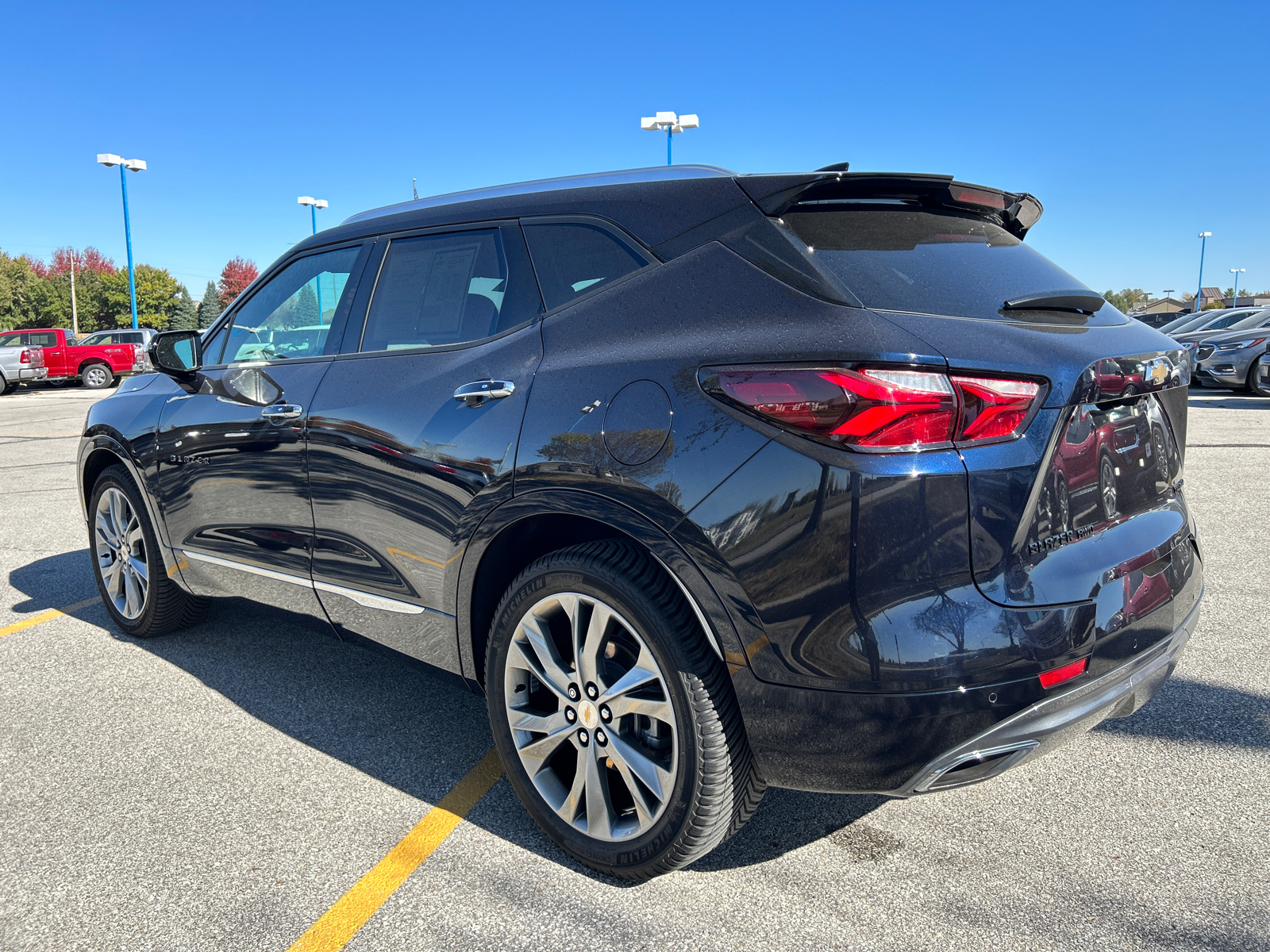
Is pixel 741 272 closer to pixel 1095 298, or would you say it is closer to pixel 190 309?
pixel 1095 298

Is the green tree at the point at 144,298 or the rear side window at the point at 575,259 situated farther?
the green tree at the point at 144,298

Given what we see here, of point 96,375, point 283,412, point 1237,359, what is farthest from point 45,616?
point 96,375

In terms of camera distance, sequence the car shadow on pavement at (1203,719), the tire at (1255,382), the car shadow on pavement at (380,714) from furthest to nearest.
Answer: the tire at (1255,382) → the car shadow on pavement at (1203,719) → the car shadow on pavement at (380,714)

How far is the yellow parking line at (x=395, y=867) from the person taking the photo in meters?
2.19

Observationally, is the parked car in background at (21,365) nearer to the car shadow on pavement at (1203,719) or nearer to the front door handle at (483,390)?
the front door handle at (483,390)

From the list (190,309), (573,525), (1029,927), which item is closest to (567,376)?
(573,525)

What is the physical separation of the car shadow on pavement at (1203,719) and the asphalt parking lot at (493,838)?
0.01 meters

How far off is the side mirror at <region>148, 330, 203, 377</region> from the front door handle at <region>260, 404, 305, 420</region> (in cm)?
74

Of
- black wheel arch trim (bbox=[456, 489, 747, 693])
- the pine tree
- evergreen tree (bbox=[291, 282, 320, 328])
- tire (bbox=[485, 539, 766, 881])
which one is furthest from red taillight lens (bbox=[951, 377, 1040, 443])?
the pine tree

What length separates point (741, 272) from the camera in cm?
220

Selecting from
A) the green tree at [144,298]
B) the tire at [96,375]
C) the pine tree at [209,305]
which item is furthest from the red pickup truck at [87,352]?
the green tree at [144,298]

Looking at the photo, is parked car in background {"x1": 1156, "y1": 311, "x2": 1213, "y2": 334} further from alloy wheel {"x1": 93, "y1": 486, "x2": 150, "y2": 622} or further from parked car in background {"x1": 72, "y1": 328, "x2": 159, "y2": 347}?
parked car in background {"x1": 72, "y1": 328, "x2": 159, "y2": 347}

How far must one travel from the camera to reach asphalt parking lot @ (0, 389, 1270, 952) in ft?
7.17

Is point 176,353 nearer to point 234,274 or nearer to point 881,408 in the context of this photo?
point 881,408
